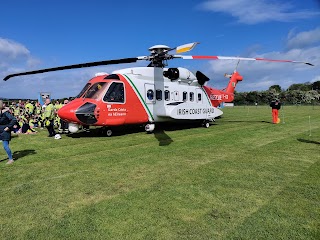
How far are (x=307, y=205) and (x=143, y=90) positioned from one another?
9.68 meters

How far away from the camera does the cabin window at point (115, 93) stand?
11.9 metres

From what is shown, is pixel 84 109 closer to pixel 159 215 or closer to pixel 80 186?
pixel 80 186

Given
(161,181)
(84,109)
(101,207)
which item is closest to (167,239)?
(101,207)

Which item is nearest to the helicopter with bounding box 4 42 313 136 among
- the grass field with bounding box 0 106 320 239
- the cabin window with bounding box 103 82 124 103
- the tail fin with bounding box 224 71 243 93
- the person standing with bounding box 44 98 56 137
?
the cabin window with bounding box 103 82 124 103

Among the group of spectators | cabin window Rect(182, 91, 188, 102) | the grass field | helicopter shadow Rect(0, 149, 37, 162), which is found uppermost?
cabin window Rect(182, 91, 188, 102)

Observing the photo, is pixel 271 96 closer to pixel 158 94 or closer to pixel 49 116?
pixel 158 94

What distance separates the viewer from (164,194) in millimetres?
5172

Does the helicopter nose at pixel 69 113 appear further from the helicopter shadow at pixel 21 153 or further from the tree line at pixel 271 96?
the tree line at pixel 271 96

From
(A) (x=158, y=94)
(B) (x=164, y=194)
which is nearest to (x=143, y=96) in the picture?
(A) (x=158, y=94)

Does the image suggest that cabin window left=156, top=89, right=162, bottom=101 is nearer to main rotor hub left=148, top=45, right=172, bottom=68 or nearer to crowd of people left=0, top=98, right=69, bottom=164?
main rotor hub left=148, top=45, right=172, bottom=68

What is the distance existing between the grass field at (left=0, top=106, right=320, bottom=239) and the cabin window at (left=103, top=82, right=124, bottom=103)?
3272 millimetres

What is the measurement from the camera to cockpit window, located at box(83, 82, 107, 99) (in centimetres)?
1177

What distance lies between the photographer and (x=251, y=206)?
458 centimetres

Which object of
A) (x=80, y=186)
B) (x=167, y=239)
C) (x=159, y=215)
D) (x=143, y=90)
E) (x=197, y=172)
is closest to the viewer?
(x=167, y=239)
